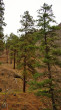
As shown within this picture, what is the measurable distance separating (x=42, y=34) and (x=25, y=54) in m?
6.02

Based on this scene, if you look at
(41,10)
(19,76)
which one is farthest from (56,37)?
(19,76)

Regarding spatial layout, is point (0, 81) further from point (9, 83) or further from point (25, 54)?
point (25, 54)

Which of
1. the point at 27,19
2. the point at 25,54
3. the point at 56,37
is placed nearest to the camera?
the point at 56,37

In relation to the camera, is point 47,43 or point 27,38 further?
point 27,38

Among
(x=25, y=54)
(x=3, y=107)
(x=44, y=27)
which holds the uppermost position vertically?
(x=44, y=27)

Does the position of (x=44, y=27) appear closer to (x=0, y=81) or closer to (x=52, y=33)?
(x=52, y=33)

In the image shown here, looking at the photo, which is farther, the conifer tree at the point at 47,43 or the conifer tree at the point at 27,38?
the conifer tree at the point at 27,38

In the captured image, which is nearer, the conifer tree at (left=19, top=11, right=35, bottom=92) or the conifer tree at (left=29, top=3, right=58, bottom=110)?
the conifer tree at (left=29, top=3, right=58, bottom=110)

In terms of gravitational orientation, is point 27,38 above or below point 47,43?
above

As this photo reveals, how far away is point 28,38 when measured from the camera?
1509cm

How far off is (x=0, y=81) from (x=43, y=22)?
53.7ft

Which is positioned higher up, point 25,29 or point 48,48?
point 25,29

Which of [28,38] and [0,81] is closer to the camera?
[28,38]

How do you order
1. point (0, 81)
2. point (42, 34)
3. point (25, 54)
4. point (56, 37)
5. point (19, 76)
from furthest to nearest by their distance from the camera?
point (19, 76) → point (0, 81) → point (25, 54) → point (42, 34) → point (56, 37)
